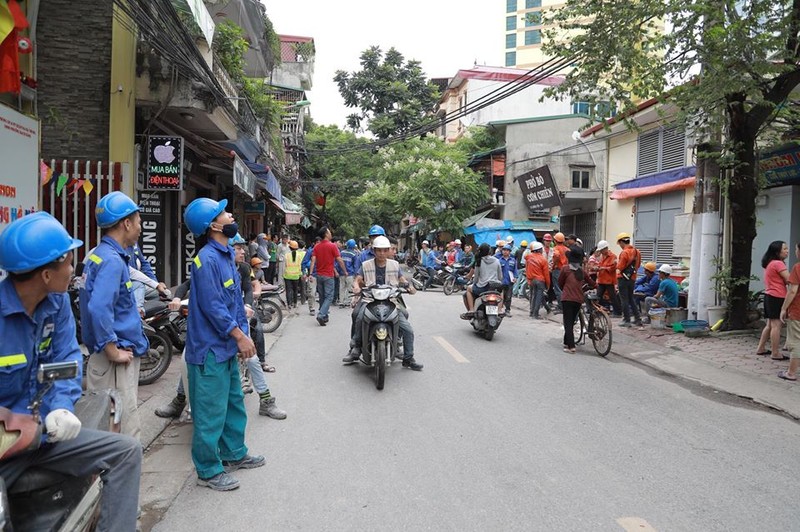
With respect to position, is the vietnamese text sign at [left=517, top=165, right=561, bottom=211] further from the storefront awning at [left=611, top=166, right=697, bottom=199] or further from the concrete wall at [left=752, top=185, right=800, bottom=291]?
the concrete wall at [left=752, top=185, right=800, bottom=291]

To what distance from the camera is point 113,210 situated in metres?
3.63

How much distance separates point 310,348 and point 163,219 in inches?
194

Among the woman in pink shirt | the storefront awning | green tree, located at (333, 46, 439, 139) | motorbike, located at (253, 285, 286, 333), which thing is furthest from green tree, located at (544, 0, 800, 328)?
green tree, located at (333, 46, 439, 139)

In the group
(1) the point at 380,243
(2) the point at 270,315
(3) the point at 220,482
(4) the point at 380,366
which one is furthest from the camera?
(2) the point at 270,315

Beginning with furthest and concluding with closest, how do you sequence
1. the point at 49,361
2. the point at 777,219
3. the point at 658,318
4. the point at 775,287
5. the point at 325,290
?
the point at 325,290 < the point at 777,219 < the point at 658,318 < the point at 775,287 < the point at 49,361

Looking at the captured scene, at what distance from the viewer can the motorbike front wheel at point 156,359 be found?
6738mm

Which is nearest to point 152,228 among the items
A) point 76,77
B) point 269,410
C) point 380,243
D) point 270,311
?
point 270,311

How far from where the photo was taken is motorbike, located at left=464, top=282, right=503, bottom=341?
31.8 ft

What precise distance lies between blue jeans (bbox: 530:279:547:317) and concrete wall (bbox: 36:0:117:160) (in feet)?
30.5

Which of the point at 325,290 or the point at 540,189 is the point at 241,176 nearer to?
the point at 325,290

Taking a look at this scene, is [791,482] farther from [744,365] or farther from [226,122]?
[226,122]

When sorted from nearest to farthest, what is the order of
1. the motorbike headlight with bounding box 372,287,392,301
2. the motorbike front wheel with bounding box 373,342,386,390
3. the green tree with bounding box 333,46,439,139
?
the motorbike front wheel with bounding box 373,342,386,390, the motorbike headlight with bounding box 372,287,392,301, the green tree with bounding box 333,46,439,139

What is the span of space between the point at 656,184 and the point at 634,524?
48.0 ft

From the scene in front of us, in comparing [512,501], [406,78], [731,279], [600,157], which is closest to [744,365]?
[731,279]
